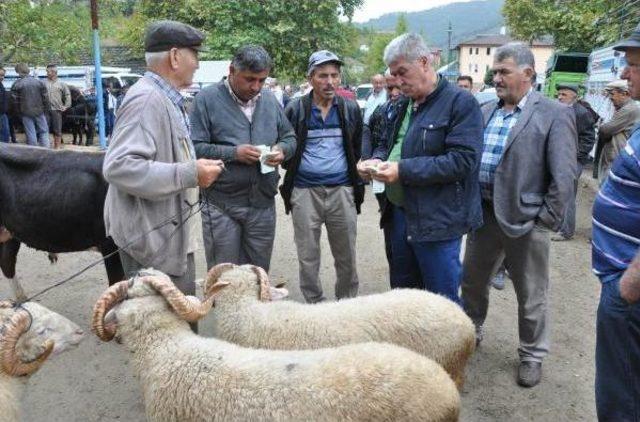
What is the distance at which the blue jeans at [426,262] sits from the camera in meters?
3.35

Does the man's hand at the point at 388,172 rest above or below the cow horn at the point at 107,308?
above

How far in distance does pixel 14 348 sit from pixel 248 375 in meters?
1.10

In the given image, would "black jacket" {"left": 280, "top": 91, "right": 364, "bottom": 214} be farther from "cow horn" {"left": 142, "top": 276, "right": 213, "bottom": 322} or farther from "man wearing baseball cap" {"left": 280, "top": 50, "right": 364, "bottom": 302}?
"cow horn" {"left": 142, "top": 276, "right": 213, "bottom": 322}

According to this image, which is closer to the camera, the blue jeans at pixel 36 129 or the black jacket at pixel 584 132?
the black jacket at pixel 584 132

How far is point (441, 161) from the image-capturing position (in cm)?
310

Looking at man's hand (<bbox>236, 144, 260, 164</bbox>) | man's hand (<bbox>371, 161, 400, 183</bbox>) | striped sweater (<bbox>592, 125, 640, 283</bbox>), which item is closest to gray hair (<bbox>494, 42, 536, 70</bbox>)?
man's hand (<bbox>371, 161, 400, 183</bbox>)

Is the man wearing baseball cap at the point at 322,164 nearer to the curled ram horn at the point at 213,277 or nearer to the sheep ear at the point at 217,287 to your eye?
the curled ram horn at the point at 213,277

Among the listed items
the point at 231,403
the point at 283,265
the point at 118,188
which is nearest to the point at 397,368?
the point at 231,403

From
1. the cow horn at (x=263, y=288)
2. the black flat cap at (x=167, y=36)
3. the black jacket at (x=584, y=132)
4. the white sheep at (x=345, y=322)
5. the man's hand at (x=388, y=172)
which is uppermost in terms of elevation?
the black flat cap at (x=167, y=36)

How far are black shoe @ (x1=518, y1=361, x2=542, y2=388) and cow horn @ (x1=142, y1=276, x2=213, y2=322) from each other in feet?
7.90

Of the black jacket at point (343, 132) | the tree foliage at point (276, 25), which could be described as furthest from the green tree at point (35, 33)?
the black jacket at point (343, 132)

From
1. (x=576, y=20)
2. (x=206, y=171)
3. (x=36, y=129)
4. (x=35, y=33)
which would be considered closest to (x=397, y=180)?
(x=206, y=171)

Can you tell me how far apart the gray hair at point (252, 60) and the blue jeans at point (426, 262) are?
134 cm

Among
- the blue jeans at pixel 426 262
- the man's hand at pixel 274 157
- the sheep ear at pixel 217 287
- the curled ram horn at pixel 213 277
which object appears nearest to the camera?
the sheep ear at pixel 217 287
